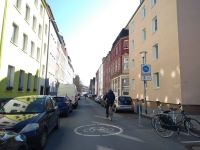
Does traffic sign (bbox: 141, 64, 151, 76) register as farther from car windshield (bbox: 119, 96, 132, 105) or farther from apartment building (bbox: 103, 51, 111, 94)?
apartment building (bbox: 103, 51, 111, 94)


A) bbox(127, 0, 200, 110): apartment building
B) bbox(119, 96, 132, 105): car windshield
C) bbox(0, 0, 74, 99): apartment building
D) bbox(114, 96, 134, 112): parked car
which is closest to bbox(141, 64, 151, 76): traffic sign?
bbox(127, 0, 200, 110): apartment building

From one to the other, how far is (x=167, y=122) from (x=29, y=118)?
17.9 feet

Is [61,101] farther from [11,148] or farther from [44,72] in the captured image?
[44,72]

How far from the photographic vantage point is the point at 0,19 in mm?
15609

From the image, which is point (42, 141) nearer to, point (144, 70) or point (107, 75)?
point (144, 70)

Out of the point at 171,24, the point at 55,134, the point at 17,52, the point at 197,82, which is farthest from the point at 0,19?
the point at 197,82

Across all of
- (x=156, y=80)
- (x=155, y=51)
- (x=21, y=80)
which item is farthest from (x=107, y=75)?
(x=21, y=80)

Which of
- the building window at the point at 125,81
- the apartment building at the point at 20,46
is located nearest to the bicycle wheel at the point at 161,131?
the apartment building at the point at 20,46

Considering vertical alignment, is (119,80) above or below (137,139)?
above

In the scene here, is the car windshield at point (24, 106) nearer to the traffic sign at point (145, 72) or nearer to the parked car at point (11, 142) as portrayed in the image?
the parked car at point (11, 142)

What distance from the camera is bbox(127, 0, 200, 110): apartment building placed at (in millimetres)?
17938

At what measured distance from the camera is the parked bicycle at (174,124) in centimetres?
948

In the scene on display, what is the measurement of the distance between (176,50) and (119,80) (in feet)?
84.0

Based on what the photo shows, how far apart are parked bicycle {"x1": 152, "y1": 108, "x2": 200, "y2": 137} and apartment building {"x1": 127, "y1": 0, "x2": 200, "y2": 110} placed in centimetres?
795
